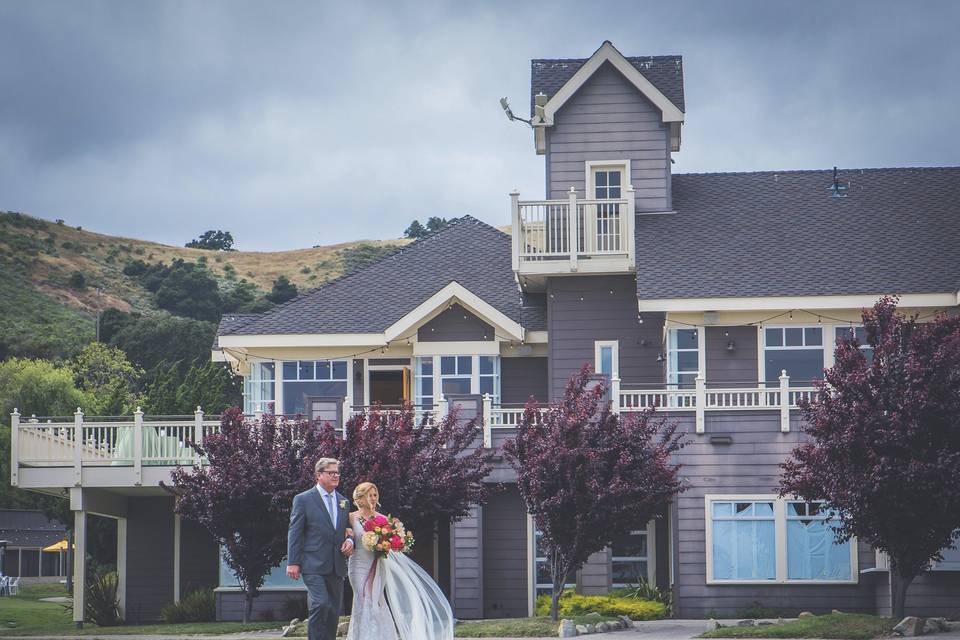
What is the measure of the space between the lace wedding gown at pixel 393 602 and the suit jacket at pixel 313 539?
0.63 metres

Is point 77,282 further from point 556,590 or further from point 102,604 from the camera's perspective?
point 556,590

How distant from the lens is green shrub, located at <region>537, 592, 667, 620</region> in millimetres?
29297

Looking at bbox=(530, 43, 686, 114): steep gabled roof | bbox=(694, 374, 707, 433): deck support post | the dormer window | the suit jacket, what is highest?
bbox=(530, 43, 686, 114): steep gabled roof

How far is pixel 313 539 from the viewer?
16266 mm

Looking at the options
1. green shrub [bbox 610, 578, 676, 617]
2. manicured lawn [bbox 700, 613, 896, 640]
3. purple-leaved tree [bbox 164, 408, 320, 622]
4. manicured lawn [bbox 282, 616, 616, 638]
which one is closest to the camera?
manicured lawn [bbox 700, 613, 896, 640]

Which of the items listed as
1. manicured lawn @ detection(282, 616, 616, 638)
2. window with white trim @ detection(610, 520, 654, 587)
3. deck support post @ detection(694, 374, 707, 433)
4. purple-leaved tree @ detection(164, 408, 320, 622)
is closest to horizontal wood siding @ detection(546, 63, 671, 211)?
deck support post @ detection(694, 374, 707, 433)

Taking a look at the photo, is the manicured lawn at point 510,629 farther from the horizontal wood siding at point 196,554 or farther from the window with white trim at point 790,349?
the horizontal wood siding at point 196,554

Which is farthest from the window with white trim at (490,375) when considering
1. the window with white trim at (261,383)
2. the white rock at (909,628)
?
the white rock at (909,628)

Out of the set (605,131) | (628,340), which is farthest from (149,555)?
(605,131)

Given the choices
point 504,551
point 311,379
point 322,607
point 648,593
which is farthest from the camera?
point 311,379

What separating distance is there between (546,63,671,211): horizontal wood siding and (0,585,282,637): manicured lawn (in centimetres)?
1233

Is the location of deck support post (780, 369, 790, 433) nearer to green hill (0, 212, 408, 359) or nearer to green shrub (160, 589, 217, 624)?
green shrub (160, 589, 217, 624)

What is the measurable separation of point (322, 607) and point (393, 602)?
1598 mm

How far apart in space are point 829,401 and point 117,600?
19.1 metres
